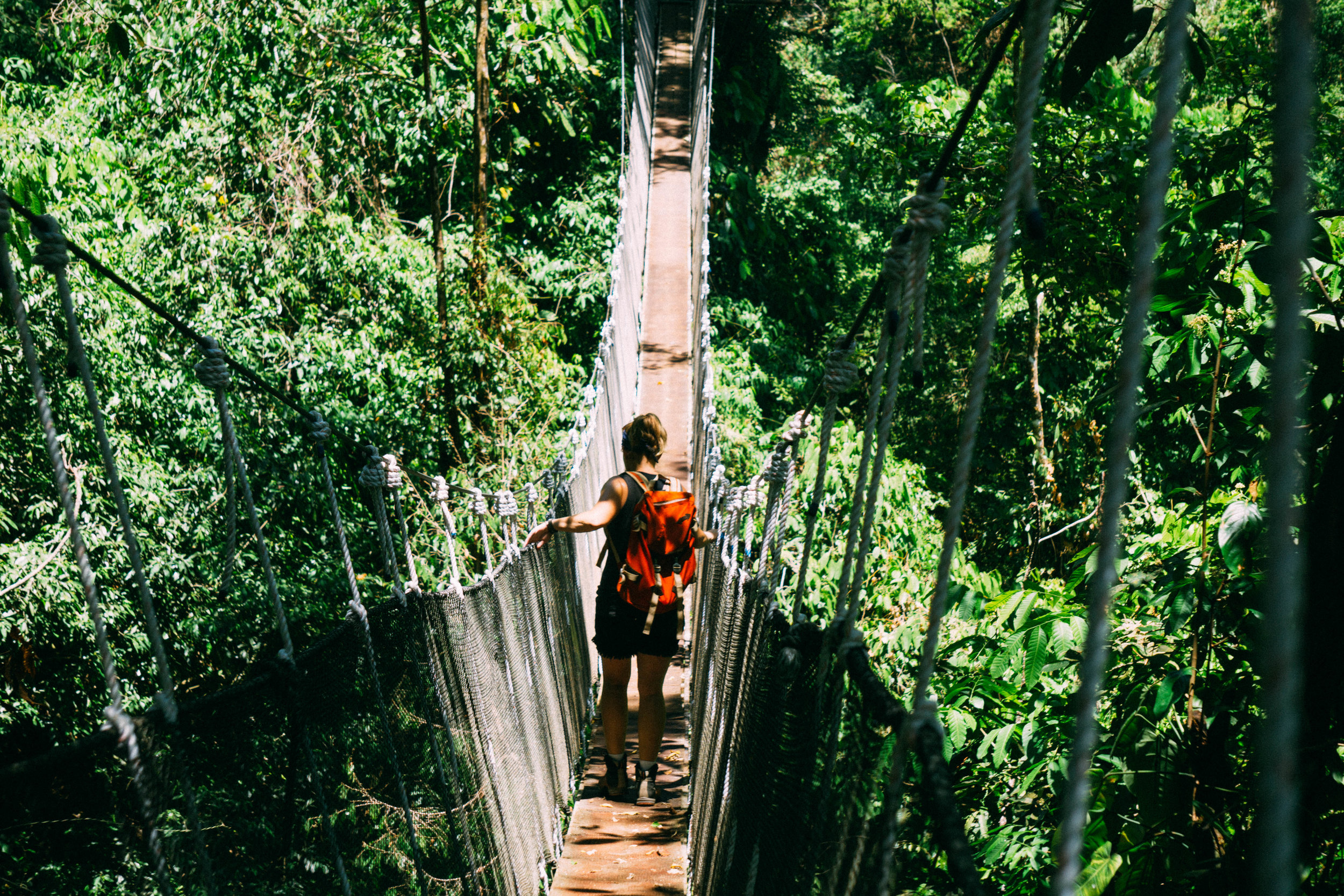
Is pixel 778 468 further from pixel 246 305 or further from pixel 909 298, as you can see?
pixel 246 305

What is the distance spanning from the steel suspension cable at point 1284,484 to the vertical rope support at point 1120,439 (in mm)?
54

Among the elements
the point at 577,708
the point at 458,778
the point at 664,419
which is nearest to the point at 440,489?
the point at 458,778

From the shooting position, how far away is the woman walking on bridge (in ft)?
7.02

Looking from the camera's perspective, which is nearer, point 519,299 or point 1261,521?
point 1261,521

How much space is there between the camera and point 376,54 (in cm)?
525

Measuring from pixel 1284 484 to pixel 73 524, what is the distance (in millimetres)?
976

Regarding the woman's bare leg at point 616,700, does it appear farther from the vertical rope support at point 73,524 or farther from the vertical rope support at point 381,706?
the vertical rope support at point 73,524

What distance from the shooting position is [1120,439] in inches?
15.9

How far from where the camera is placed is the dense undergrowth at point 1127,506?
1.10 metres

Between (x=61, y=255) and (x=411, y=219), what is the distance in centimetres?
599

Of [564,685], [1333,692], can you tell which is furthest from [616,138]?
[1333,692]

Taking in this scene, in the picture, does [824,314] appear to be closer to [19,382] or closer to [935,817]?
[19,382]

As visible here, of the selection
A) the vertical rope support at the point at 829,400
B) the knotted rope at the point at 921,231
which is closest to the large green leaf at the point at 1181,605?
the vertical rope support at the point at 829,400

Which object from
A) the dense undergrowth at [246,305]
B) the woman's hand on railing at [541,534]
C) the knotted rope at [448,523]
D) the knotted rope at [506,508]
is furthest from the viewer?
the dense undergrowth at [246,305]
